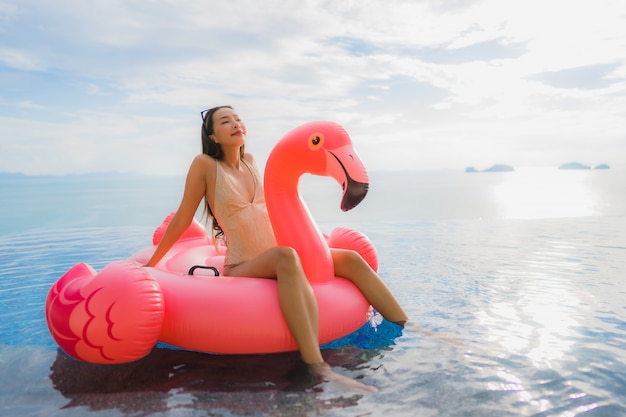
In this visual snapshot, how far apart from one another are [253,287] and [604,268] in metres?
3.15

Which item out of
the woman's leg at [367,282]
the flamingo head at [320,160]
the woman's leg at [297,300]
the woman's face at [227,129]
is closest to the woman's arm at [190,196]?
the woman's face at [227,129]

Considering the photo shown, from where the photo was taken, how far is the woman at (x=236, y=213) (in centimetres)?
276

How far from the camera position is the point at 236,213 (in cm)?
280

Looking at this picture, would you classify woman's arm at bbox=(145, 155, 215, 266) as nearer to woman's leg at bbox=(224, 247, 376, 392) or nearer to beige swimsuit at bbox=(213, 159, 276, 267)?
beige swimsuit at bbox=(213, 159, 276, 267)

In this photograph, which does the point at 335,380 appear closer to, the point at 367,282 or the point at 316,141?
the point at 367,282

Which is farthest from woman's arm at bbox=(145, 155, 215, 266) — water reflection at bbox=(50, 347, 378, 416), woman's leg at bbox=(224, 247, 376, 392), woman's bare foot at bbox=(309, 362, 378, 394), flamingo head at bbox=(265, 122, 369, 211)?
woman's bare foot at bbox=(309, 362, 378, 394)

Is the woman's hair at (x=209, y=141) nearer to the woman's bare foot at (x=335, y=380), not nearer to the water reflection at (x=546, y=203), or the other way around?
the woman's bare foot at (x=335, y=380)

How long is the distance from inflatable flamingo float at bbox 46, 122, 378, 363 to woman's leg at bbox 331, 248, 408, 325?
0.05m

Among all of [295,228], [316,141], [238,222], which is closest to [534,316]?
[295,228]

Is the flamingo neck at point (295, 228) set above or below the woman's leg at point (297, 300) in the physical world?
above

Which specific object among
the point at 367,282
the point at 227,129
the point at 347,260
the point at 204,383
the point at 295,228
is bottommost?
the point at 204,383

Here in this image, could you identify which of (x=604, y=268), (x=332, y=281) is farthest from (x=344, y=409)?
(x=604, y=268)

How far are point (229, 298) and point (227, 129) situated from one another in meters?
0.86

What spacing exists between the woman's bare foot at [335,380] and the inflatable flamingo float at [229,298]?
0.71 ft
